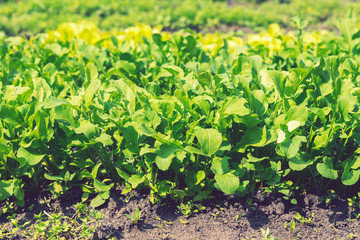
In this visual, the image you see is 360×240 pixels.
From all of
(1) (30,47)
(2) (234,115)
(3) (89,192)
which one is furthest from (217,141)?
(1) (30,47)

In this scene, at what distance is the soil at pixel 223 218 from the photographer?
2215mm

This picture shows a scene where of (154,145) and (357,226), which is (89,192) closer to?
(154,145)

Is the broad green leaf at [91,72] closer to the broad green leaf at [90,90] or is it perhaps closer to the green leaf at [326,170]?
the broad green leaf at [90,90]

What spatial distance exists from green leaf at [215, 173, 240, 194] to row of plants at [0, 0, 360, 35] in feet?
16.0

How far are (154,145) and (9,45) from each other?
2.13 meters

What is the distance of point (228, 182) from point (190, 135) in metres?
0.37

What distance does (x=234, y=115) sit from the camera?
7.06ft

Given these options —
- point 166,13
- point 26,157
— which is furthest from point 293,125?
point 166,13

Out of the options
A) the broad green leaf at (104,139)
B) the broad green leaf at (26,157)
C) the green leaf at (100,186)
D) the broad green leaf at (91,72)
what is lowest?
the green leaf at (100,186)

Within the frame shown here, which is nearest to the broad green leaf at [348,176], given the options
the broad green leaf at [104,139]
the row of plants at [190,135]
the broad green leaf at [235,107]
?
the row of plants at [190,135]

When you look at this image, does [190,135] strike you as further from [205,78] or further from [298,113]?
[298,113]

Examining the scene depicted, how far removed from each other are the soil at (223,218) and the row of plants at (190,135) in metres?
0.07

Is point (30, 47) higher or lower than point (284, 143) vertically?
higher

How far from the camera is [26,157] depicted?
218 cm
